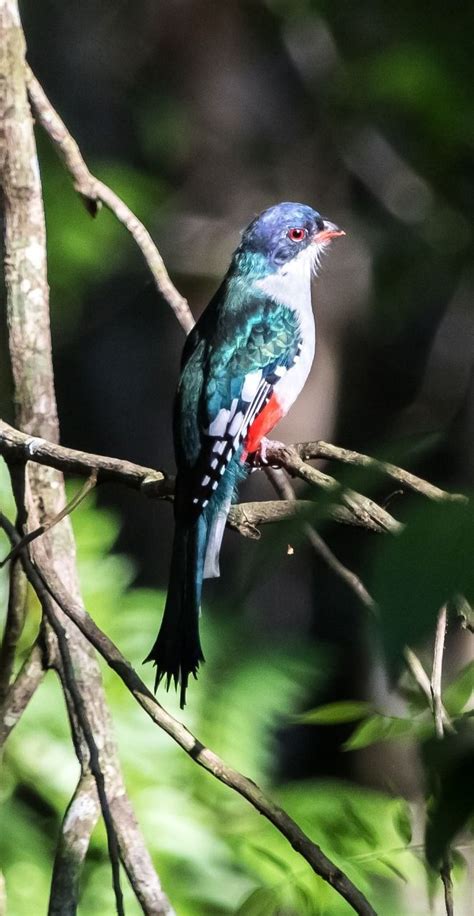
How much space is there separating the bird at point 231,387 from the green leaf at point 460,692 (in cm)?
46

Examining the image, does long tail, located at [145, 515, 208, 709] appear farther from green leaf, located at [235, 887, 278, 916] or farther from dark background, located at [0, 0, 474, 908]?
dark background, located at [0, 0, 474, 908]

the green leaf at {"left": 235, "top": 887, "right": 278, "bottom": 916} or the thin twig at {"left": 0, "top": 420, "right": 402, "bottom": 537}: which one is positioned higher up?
the thin twig at {"left": 0, "top": 420, "right": 402, "bottom": 537}

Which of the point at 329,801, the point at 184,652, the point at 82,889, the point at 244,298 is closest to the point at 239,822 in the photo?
the point at 82,889

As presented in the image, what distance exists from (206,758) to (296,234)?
2.13m

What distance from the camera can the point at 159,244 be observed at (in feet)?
17.2

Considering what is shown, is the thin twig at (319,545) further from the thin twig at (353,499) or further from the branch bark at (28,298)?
the branch bark at (28,298)

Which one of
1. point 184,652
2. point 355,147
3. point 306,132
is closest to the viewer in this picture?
point 184,652

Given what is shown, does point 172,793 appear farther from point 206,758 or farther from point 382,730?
point 206,758

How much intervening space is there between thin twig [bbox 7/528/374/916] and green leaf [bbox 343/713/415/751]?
0.90 feet

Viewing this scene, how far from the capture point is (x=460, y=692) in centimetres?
184

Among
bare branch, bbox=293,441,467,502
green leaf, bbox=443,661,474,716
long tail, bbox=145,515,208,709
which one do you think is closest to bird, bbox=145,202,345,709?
long tail, bbox=145,515,208,709

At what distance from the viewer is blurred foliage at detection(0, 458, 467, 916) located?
2.55 metres

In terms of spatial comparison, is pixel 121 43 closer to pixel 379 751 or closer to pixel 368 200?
pixel 368 200

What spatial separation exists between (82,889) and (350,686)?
8.60 feet
